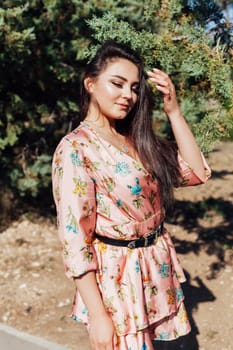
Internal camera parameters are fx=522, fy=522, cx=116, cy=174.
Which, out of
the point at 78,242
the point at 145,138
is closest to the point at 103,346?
the point at 78,242

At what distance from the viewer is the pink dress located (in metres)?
1.82

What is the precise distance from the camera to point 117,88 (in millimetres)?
1943

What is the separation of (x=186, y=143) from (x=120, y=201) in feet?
1.31

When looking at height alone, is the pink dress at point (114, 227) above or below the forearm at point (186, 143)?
below

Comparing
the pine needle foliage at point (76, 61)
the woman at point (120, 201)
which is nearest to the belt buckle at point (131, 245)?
the woman at point (120, 201)

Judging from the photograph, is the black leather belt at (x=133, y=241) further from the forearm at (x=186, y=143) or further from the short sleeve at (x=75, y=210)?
the forearm at (x=186, y=143)

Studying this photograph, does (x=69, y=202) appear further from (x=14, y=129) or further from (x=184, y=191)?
(x=184, y=191)

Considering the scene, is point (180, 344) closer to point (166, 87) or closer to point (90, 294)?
point (90, 294)

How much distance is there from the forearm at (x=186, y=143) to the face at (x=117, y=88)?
0.19m

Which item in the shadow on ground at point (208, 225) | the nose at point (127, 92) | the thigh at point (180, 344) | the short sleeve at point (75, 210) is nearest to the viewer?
the short sleeve at point (75, 210)

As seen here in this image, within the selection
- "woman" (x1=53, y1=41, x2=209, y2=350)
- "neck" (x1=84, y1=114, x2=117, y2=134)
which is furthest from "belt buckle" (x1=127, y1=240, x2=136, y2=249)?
"neck" (x1=84, y1=114, x2=117, y2=134)

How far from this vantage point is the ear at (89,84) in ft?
6.62

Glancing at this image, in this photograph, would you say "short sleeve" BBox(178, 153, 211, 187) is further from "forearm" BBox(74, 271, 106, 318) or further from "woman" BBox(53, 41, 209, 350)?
"forearm" BBox(74, 271, 106, 318)

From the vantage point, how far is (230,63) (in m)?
2.67
